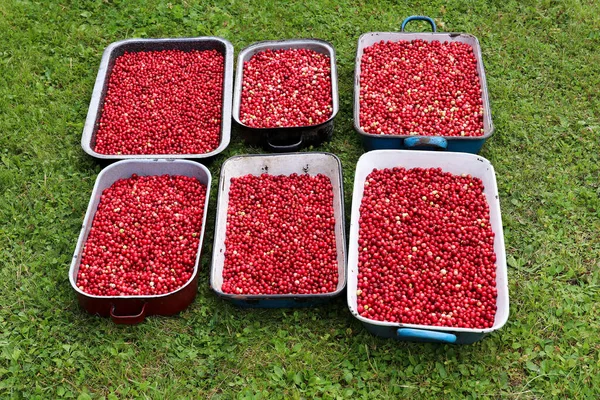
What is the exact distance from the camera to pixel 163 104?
18.1ft

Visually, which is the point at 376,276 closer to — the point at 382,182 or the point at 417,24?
the point at 382,182

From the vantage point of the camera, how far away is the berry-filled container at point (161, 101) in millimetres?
5156

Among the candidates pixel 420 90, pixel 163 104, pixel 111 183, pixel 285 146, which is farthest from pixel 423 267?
pixel 163 104

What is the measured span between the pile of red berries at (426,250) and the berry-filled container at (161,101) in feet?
5.36

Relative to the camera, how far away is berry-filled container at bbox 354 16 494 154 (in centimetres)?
482

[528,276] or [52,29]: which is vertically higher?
[52,29]

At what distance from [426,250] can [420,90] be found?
191cm

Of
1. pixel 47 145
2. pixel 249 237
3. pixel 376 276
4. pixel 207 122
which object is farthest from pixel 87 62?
pixel 376 276

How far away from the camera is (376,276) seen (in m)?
4.09

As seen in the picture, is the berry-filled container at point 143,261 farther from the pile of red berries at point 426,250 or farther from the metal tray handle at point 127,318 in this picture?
the pile of red berries at point 426,250

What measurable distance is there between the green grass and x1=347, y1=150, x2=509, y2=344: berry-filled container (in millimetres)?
→ 325

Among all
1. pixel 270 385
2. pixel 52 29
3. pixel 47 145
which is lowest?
pixel 270 385

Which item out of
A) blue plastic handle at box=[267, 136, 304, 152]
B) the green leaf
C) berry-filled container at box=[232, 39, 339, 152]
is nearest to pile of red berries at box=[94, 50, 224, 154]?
berry-filled container at box=[232, 39, 339, 152]

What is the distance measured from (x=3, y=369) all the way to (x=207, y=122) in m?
2.73
